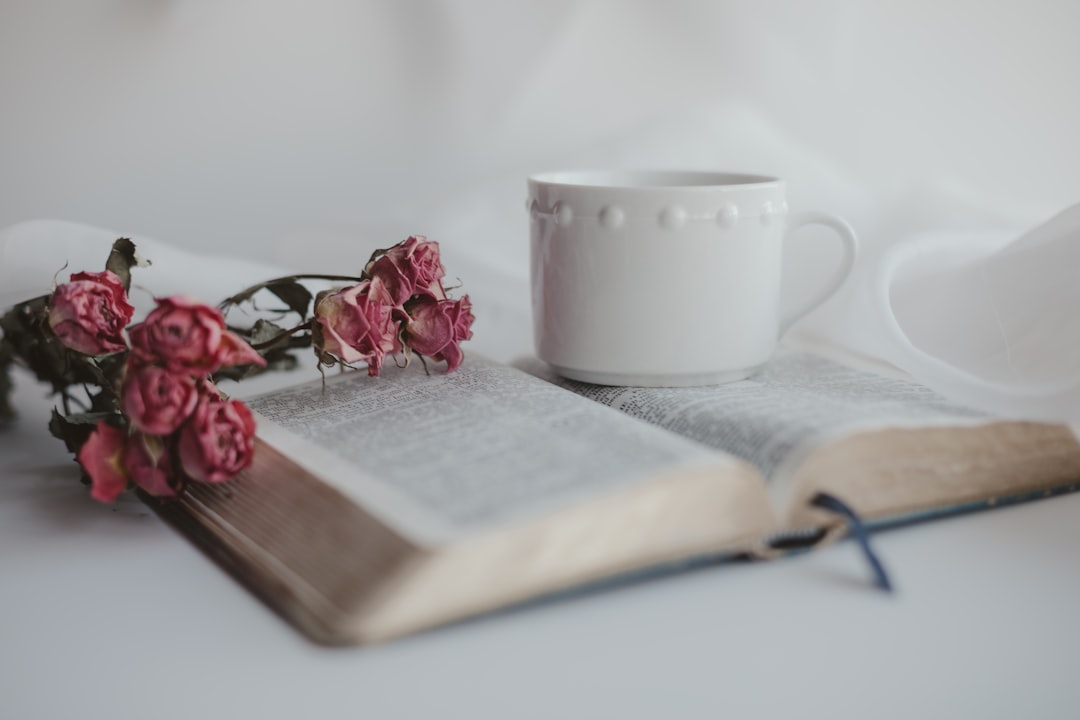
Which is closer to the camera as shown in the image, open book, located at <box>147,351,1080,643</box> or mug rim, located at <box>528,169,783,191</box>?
open book, located at <box>147,351,1080,643</box>

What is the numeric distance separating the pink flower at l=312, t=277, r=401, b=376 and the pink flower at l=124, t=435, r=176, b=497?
120mm

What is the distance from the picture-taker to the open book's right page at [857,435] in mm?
559

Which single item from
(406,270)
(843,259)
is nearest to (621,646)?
(406,270)

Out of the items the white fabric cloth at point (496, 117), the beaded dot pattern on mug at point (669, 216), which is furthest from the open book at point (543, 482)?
the white fabric cloth at point (496, 117)

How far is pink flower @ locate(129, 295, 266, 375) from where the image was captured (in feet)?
1.83

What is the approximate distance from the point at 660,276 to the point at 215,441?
302 millimetres

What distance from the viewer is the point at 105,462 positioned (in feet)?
1.93

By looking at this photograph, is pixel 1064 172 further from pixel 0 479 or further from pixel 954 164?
pixel 0 479

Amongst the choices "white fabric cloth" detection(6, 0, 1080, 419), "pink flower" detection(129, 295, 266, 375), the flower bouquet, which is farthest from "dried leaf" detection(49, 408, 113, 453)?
"white fabric cloth" detection(6, 0, 1080, 419)

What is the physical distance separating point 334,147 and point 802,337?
21.7 inches

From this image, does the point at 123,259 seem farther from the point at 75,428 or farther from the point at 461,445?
the point at 461,445

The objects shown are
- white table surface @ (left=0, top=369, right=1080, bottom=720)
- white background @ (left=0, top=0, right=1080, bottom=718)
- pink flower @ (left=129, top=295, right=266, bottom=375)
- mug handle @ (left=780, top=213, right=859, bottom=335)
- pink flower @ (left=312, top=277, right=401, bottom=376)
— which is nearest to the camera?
white table surface @ (left=0, top=369, right=1080, bottom=720)

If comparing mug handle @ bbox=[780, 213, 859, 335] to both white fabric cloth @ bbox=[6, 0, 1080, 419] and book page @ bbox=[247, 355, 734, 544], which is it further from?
book page @ bbox=[247, 355, 734, 544]

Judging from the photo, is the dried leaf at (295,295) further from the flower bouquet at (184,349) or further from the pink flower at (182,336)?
the pink flower at (182,336)
